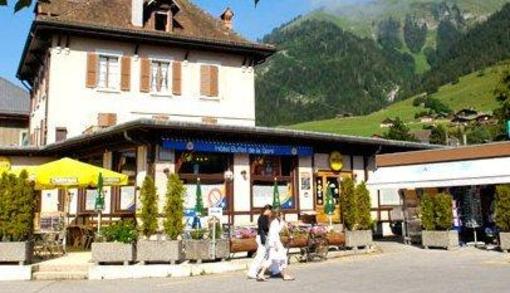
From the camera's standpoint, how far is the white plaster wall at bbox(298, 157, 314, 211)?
21844mm

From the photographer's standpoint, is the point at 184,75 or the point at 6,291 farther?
the point at 184,75

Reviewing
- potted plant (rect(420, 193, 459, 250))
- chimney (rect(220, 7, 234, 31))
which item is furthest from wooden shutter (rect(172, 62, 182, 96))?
potted plant (rect(420, 193, 459, 250))

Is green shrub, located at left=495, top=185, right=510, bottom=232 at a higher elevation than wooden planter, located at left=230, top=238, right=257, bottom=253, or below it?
higher

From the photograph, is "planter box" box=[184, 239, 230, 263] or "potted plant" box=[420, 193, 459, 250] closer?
"planter box" box=[184, 239, 230, 263]

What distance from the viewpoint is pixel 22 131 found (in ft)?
114

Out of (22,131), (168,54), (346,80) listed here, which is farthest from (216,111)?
(346,80)

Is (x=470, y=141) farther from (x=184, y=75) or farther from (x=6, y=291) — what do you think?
(x=6, y=291)

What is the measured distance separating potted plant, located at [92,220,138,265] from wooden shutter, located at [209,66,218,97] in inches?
534

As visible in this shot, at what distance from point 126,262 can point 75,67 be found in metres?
12.7

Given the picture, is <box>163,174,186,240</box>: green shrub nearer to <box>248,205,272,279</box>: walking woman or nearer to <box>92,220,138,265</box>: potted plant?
<box>92,220,138,265</box>: potted plant

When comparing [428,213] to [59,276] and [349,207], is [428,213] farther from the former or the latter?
[59,276]

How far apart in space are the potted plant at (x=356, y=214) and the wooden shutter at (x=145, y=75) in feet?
36.3

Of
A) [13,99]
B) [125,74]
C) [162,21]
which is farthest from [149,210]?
[13,99]

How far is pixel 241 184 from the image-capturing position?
66.9 ft
